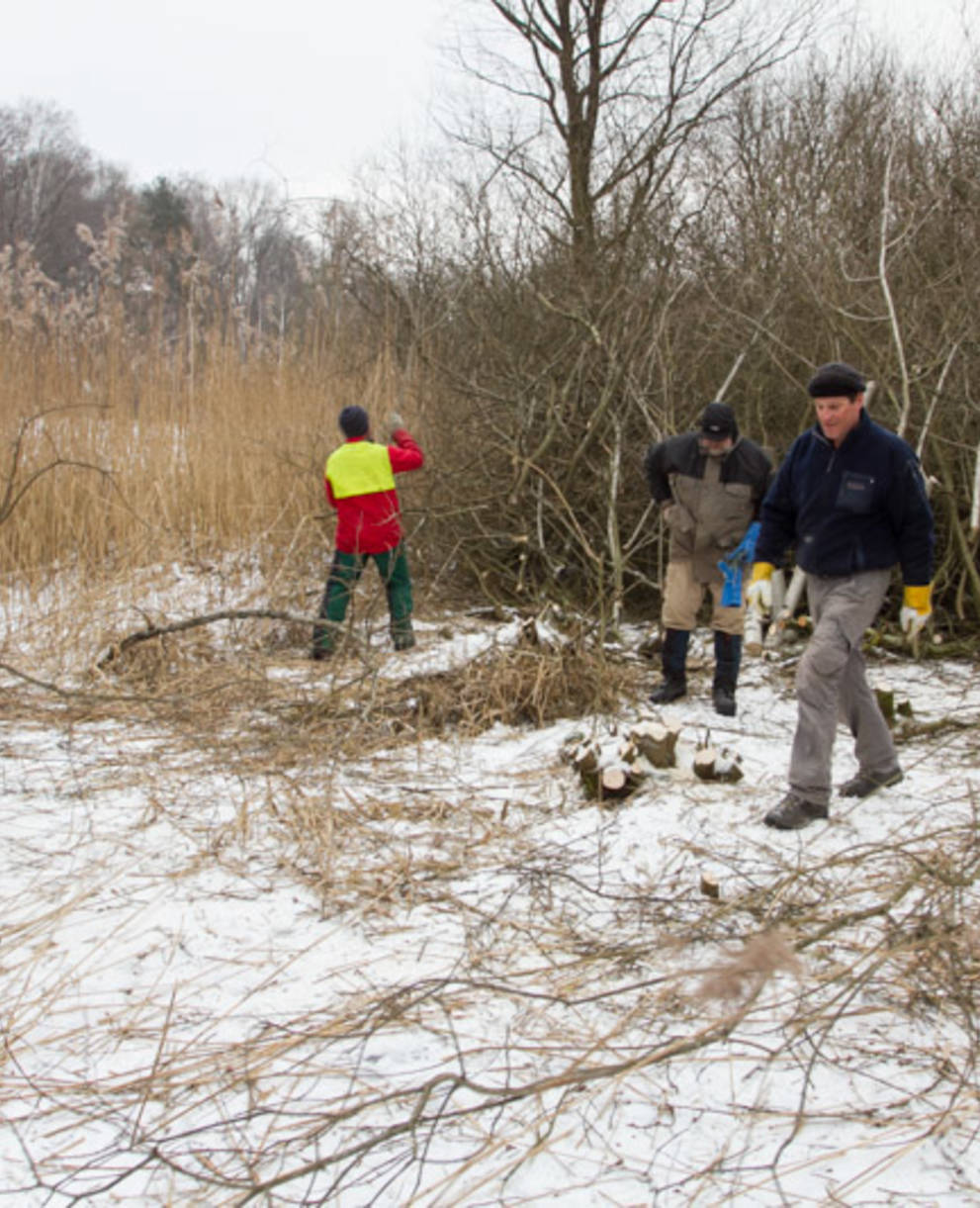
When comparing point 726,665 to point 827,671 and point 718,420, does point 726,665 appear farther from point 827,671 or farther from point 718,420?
point 827,671

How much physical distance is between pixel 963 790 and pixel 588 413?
4284mm

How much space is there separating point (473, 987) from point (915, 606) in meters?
2.10

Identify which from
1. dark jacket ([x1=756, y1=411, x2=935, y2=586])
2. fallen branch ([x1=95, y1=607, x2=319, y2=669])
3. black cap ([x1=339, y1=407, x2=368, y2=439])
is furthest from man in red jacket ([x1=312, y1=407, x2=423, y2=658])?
dark jacket ([x1=756, y1=411, x2=935, y2=586])

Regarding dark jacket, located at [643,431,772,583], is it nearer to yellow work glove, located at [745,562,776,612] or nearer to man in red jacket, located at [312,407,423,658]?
yellow work glove, located at [745,562,776,612]

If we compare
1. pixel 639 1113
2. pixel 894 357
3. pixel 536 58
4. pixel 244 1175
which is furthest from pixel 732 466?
pixel 536 58

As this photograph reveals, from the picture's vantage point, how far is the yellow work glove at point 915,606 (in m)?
3.43

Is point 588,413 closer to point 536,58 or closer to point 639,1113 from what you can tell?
point 639,1113

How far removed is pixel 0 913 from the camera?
9.00ft

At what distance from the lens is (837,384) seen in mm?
3238

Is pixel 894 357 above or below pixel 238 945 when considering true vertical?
above

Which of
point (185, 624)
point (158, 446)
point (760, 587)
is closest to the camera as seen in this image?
point (760, 587)

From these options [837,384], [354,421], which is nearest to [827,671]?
[837,384]

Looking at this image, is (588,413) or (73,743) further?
(588,413)

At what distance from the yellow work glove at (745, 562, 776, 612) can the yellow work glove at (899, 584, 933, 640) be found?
512 millimetres
